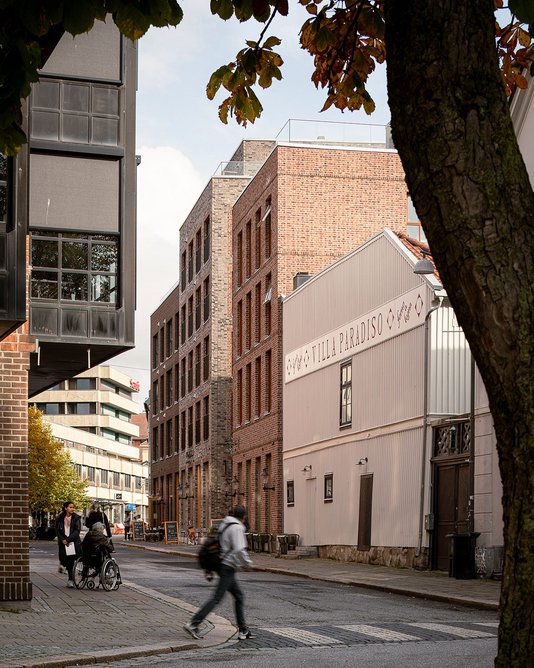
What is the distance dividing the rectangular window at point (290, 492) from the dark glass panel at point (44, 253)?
2405 cm

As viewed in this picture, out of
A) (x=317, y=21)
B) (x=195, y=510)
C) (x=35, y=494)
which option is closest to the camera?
(x=317, y=21)

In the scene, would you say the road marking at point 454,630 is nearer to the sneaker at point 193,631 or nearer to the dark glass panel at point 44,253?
the sneaker at point 193,631

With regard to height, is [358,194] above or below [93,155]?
above

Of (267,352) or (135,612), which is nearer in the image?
(135,612)

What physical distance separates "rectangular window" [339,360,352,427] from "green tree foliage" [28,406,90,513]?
50.2m

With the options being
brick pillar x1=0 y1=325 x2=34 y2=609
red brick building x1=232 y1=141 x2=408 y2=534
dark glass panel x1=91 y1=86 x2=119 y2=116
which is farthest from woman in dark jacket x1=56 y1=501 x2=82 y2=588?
red brick building x1=232 y1=141 x2=408 y2=534

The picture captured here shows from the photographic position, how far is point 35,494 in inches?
3398

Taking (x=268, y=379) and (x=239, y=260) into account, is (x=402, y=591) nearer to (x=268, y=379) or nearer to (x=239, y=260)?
(x=268, y=379)

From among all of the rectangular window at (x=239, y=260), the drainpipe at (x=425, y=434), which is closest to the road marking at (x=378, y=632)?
the drainpipe at (x=425, y=434)

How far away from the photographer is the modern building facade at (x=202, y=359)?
5756 centimetres

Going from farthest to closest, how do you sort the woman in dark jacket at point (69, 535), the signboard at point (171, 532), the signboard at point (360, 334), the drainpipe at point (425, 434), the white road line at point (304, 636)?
the signboard at point (171, 532) < the signboard at point (360, 334) < the drainpipe at point (425, 434) < the woman in dark jacket at point (69, 535) < the white road line at point (304, 636)

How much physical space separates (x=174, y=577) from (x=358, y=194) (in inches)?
843

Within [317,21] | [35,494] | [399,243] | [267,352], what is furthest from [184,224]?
[317,21]

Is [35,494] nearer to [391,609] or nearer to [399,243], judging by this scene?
[399,243]
